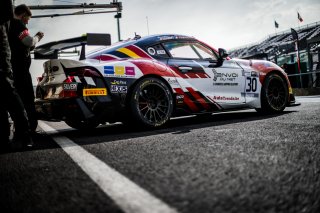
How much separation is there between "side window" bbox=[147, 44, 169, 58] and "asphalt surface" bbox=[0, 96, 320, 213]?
2022mm

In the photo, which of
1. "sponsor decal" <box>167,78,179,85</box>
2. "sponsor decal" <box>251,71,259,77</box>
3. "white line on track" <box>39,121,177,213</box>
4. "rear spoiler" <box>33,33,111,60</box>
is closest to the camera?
"white line on track" <box>39,121,177,213</box>

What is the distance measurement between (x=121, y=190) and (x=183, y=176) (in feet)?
1.21

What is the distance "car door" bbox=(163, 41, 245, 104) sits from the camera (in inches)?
186

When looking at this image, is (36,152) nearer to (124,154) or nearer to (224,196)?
(124,154)

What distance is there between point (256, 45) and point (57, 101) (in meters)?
55.4

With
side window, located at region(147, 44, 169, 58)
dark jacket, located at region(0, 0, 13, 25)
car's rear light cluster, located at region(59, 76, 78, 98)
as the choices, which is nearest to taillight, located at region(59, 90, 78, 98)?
car's rear light cluster, located at region(59, 76, 78, 98)

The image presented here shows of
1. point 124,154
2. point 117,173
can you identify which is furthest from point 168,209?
point 124,154

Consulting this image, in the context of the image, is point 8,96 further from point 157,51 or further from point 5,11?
point 157,51

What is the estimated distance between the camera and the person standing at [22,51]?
3854mm

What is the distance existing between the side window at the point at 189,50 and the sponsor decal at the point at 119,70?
0.89m

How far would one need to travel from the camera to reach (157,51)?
4.61 m

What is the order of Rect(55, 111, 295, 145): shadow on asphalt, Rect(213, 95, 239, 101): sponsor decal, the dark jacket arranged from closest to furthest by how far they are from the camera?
the dark jacket → Rect(55, 111, 295, 145): shadow on asphalt → Rect(213, 95, 239, 101): sponsor decal

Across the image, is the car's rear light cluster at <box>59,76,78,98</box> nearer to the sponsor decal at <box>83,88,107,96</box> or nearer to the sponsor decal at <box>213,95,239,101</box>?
the sponsor decal at <box>83,88,107,96</box>

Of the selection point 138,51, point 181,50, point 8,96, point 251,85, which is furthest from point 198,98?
point 8,96
